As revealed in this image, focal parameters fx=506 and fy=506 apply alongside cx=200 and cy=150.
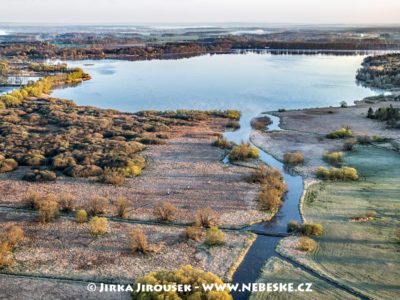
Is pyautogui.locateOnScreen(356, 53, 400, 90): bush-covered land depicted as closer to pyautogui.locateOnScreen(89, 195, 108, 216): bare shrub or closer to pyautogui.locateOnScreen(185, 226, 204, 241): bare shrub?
pyautogui.locateOnScreen(89, 195, 108, 216): bare shrub

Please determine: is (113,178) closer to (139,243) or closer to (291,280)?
(139,243)

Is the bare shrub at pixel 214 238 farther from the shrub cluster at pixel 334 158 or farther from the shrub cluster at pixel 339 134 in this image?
the shrub cluster at pixel 339 134

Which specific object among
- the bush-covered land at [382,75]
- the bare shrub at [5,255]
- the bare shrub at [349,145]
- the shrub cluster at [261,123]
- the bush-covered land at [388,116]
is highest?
the bush-covered land at [382,75]

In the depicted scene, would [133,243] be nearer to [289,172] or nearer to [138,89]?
[289,172]

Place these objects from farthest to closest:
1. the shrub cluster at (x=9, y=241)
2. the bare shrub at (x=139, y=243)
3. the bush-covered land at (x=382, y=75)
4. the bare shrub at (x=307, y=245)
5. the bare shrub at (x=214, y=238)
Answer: the bush-covered land at (x=382, y=75) < the bare shrub at (x=214, y=238) < the bare shrub at (x=307, y=245) < the bare shrub at (x=139, y=243) < the shrub cluster at (x=9, y=241)

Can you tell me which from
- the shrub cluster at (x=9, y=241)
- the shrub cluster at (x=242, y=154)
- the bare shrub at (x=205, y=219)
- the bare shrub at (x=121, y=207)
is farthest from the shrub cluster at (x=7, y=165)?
the bare shrub at (x=205, y=219)

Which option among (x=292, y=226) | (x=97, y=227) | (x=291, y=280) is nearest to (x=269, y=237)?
(x=292, y=226)

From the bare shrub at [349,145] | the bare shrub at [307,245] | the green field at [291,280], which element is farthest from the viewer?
the bare shrub at [349,145]
